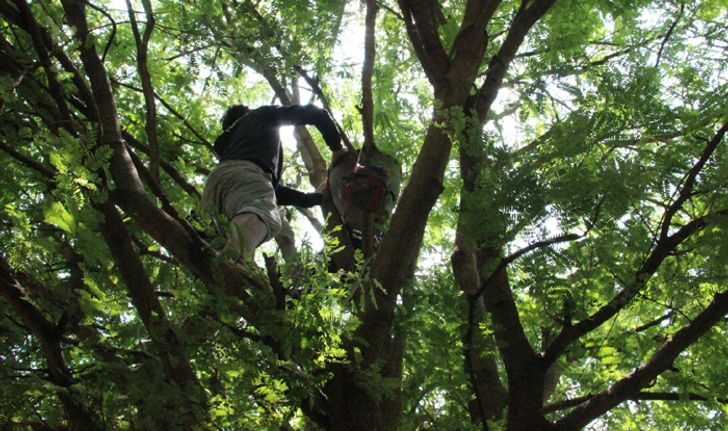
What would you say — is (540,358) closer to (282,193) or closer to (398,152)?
(398,152)

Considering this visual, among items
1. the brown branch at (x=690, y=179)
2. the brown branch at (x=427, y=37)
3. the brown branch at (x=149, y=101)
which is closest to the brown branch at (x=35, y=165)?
the brown branch at (x=149, y=101)

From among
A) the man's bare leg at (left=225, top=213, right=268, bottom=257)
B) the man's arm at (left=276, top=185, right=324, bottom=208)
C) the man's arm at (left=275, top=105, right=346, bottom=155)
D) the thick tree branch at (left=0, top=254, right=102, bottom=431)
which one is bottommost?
the thick tree branch at (left=0, top=254, right=102, bottom=431)

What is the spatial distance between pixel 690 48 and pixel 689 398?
2854mm

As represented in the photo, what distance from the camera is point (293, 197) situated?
14.2ft

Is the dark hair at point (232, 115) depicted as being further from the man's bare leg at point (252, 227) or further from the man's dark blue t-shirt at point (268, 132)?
the man's bare leg at point (252, 227)

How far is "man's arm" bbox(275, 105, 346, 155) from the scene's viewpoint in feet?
13.0

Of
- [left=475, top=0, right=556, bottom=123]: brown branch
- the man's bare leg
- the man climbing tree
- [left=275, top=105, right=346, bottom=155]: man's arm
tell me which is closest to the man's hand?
the man climbing tree

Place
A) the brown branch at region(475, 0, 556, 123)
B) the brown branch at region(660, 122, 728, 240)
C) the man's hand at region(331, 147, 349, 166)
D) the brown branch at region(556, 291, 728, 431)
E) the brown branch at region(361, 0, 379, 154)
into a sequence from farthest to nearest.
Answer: the man's hand at region(331, 147, 349, 166)
the brown branch at region(475, 0, 556, 123)
the brown branch at region(361, 0, 379, 154)
the brown branch at region(556, 291, 728, 431)
the brown branch at region(660, 122, 728, 240)

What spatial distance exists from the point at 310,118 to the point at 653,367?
7.70ft

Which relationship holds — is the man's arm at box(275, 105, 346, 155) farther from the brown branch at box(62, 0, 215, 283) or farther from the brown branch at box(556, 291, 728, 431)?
the brown branch at box(556, 291, 728, 431)

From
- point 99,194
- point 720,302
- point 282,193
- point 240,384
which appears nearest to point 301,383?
point 240,384

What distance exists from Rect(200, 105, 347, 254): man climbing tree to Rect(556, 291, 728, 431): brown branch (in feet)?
5.45

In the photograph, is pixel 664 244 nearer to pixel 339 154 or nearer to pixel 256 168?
pixel 256 168

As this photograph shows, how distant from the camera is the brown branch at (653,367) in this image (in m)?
2.51
